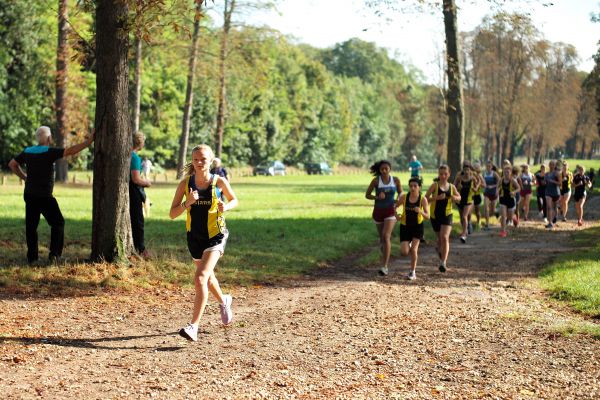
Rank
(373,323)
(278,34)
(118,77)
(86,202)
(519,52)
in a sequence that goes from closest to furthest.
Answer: (373,323)
(118,77)
(86,202)
(278,34)
(519,52)

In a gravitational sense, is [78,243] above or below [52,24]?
below

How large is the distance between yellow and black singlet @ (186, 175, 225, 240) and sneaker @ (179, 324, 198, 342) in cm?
89

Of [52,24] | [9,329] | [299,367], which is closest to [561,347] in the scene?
[299,367]

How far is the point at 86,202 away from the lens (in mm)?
26422

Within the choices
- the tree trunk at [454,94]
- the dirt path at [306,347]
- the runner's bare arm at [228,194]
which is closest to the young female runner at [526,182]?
the tree trunk at [454,94]

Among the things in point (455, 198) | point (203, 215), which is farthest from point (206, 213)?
point (455, 198)

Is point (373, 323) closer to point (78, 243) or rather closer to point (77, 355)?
point (77, 355)

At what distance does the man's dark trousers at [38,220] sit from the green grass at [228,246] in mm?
254

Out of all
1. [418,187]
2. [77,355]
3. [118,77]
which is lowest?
[77,355]

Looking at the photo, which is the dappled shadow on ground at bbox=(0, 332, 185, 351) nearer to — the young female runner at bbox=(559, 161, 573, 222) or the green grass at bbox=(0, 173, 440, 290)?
the green grass at bbox=(0, 173, 440, 290)

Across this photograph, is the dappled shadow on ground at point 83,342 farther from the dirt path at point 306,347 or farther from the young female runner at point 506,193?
the young female runner at point 506,193

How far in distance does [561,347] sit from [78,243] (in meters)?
9.07

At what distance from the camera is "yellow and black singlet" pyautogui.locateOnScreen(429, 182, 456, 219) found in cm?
1402

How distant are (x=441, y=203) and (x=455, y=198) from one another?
26cm
